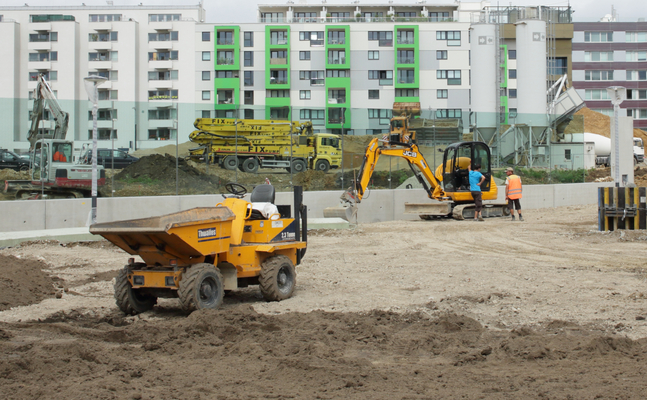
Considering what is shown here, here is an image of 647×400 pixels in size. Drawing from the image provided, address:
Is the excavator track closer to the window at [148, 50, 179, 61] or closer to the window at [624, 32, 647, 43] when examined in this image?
the window at [148, 50, 179, 61]

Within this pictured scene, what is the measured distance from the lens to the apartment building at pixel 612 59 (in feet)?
280

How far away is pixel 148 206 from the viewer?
19.5 m

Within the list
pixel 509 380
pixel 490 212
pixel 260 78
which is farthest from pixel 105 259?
pixel 260 78

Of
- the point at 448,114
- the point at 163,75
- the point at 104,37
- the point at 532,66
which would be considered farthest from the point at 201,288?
the point at 104,37

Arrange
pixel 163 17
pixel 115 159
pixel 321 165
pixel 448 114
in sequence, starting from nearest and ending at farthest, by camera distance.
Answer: pixel 115 159
pixel 321 165
pixel 448 114
pixel 163 17

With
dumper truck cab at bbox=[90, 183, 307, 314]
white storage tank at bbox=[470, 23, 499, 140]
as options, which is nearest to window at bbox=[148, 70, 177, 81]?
white storage tank at bbox=[470, 23, 499, 140]

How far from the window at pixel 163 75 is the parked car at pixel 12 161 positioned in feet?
172

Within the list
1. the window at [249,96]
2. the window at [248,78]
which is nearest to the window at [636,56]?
the window at [248,78]

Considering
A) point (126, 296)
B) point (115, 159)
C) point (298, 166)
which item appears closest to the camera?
point (126, 296)

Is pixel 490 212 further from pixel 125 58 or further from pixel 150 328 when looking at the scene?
pixel 125 58

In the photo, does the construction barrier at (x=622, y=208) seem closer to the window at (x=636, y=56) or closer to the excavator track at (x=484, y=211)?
the excavator track at (x=484, y=211)

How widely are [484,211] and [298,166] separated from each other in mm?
7107

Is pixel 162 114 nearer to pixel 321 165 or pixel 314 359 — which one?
pixel 321 165

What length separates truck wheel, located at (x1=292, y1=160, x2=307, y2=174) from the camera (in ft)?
78.1
